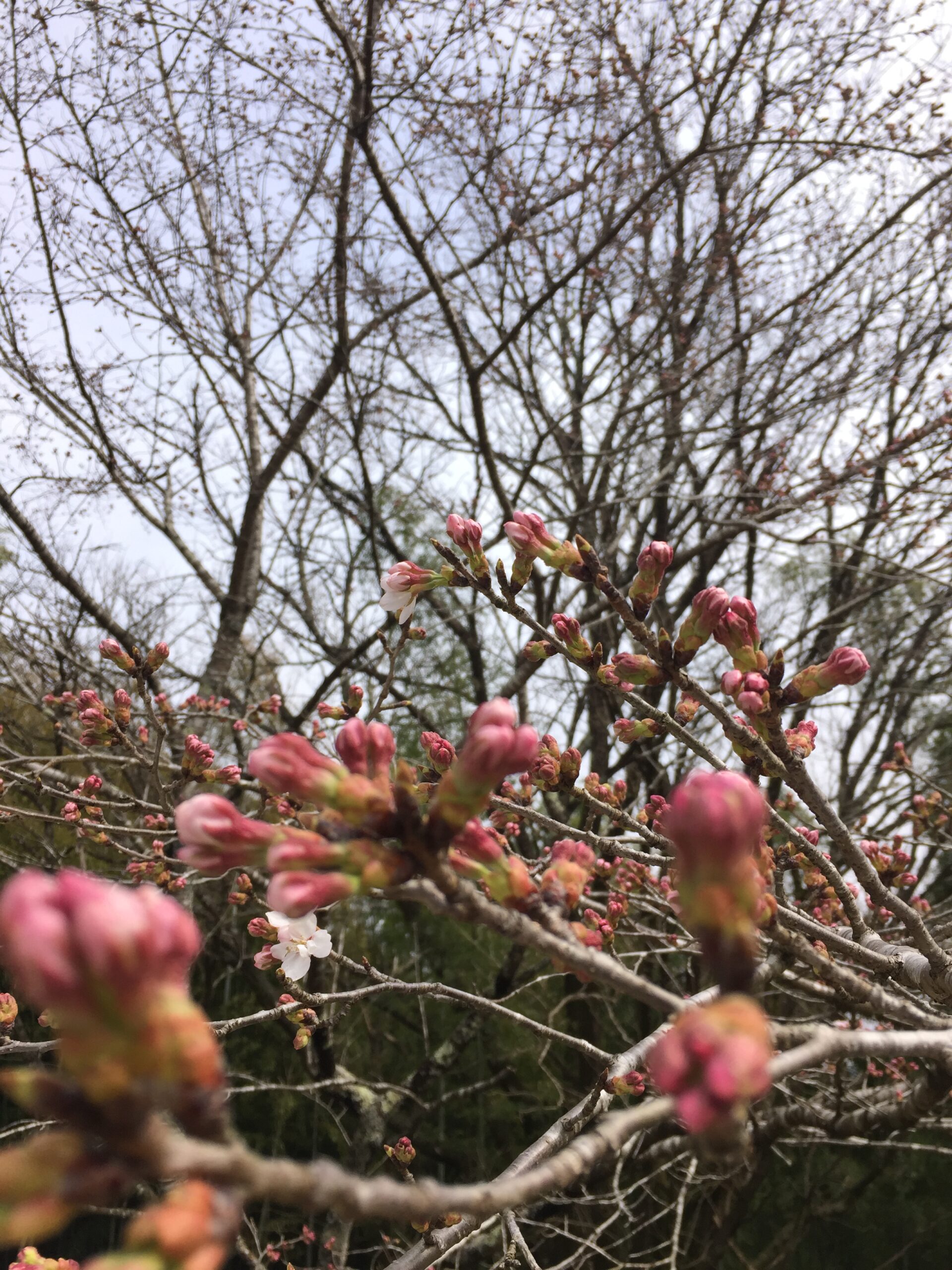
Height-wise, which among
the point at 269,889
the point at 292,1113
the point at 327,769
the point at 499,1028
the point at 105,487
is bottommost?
the point at 292,1113

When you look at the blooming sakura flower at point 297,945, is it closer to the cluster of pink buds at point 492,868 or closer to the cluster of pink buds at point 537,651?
the cluster of pink buds at point 537,651

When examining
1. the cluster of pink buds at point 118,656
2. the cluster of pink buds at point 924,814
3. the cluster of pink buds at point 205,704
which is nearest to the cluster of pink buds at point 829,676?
the cluster of pink buds at point 118,656

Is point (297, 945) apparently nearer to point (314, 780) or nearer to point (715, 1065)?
point (314, 780)

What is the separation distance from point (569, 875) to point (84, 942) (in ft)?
1.53

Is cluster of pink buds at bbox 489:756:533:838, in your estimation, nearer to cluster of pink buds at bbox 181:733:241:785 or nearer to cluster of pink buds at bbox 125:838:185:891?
cluster of pink buds at bbox 181:733:241:785

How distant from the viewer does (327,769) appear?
28.7 inches

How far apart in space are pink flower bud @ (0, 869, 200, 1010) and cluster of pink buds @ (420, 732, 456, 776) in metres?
1.13

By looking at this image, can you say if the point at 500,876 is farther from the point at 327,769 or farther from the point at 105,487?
the point at 105,487

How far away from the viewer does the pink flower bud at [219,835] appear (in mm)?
744

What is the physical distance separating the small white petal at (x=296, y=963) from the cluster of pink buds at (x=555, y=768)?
0.60 m

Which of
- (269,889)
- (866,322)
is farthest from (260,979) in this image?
(866,322)

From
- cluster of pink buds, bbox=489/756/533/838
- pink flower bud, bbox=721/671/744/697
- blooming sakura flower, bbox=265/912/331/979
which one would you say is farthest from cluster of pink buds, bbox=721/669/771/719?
blooming sakura flower, bbox=265/912/331/979

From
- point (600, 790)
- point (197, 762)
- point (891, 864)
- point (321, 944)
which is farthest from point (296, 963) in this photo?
point (891, 864)

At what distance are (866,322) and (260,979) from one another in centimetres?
575
